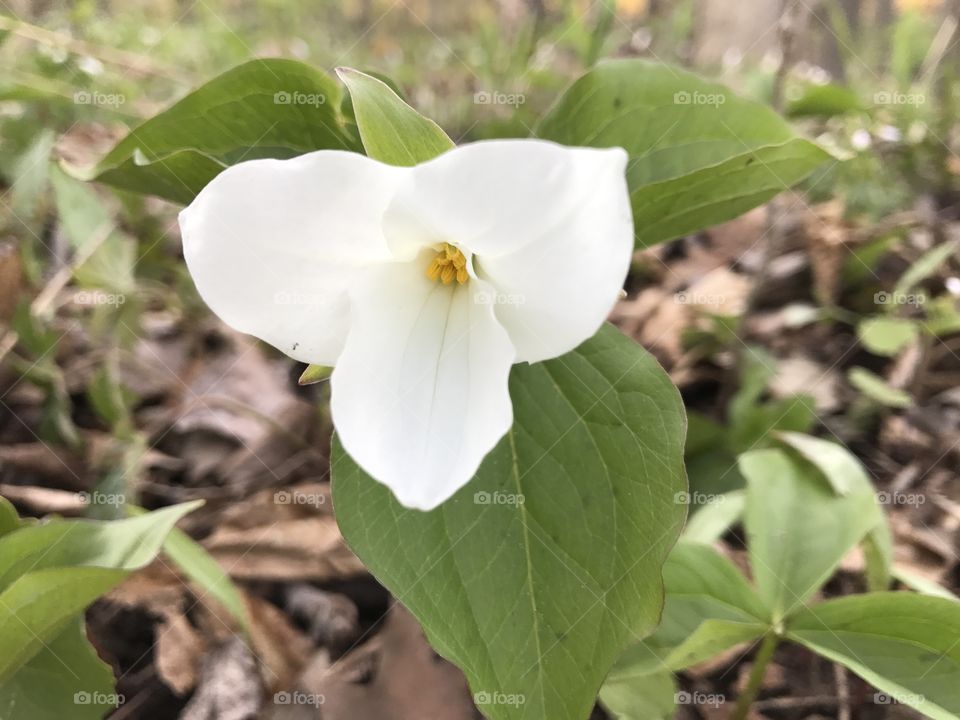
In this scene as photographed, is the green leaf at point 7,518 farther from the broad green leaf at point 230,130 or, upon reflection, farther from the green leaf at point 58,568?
the broad green leaf at point 230,130

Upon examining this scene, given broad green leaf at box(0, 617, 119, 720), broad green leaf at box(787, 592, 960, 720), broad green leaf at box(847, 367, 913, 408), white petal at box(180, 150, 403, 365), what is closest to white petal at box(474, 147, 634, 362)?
white petal at box(180, 150, 403, 365)

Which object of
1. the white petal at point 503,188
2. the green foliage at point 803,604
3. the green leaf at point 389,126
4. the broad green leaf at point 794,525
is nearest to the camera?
the white petal at point 503,188

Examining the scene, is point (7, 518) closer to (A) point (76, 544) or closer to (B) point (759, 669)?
(A) point (76, 544)

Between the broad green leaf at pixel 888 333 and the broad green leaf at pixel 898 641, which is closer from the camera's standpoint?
the broad green leaf at pixel 898 641

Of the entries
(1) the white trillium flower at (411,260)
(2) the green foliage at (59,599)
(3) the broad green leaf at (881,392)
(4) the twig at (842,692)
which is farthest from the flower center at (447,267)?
(3) the broad green leaf at (881,392)

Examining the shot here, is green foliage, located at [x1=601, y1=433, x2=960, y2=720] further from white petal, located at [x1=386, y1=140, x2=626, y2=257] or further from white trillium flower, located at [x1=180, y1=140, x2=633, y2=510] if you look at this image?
white petal, located at [x1=386, y1=140, x2=626, y2=257]

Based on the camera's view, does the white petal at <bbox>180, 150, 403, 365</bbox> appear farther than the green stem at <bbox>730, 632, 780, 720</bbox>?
No

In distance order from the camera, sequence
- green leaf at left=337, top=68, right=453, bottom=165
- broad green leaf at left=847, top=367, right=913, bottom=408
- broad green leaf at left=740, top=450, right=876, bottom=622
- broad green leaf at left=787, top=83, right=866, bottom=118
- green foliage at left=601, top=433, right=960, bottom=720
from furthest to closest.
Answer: broad green leaf at left=787, top=83, right=866, bottom=118, broad green leaf at left=847, top=367, right=913, bottom=408, broad green leaf at left=740, top=450, right=876, bottom=622, green foliage at left=601, top=433, right=960, bottom=720, green leaf at left=337, top=68, right=453, bottom=165
